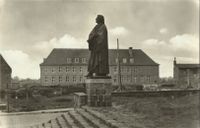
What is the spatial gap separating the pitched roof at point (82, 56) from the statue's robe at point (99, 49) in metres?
48.0

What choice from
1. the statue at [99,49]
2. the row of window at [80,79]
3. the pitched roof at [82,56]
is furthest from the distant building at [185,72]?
the statue at [99,49]

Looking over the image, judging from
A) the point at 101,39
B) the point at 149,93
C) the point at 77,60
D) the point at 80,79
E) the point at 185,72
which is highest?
the point at 77,60

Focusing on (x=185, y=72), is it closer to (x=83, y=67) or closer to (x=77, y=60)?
(x=83, y=67)

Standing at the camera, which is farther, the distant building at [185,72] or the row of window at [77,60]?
the distant building at [185,72]

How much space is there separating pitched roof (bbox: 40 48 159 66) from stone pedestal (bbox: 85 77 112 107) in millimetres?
48299

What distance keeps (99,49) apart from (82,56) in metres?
50.3

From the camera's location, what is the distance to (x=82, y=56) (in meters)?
63.4

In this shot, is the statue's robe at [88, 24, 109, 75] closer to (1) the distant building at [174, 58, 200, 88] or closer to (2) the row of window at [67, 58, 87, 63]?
(2) the row of window at [67, 58, 87, 63]

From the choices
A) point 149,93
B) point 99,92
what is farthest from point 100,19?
point 149,93

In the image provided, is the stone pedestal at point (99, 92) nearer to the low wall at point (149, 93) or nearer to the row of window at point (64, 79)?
the low wall at point (149, 93)

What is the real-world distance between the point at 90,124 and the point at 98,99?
12.1 ft

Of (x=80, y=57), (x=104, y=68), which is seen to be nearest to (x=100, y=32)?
(x=104, y=68)

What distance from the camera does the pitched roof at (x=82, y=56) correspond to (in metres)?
61.4

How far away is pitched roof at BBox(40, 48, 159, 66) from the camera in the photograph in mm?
61375
